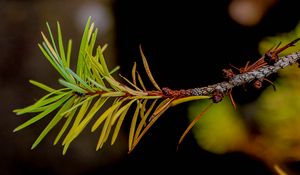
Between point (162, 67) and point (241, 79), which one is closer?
point (241, 79)

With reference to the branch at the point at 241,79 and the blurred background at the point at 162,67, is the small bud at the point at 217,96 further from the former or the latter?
the blurred background at the point at 162,67

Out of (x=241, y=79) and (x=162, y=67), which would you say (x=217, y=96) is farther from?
(x=162, y=67)

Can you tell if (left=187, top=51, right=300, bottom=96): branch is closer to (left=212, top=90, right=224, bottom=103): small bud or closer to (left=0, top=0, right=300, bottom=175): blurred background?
(left=212, top=90, right=224, bottom=103): small bud

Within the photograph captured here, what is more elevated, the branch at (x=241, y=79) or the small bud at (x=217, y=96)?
the branch at (x=241, y=79)

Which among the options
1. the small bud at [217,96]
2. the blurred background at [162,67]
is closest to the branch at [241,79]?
the small bud at [217,96]

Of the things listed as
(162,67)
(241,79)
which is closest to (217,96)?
(241,79)

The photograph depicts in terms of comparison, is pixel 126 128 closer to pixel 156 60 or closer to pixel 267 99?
pixel 156 60

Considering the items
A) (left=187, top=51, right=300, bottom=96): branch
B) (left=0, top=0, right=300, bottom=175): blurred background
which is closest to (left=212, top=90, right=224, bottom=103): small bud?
(left=187, top=51, right=300, bottom=96): branch

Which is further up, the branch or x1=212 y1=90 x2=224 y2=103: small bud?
the branch
